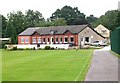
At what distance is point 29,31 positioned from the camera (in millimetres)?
81688

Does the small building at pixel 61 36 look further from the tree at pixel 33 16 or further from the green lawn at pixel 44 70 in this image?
the green lawn at pixel 44 70

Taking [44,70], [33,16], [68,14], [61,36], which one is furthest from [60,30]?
[68,14]

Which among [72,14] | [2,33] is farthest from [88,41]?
[72,14]

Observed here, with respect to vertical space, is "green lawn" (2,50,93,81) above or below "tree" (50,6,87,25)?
below

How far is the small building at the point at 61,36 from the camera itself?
7500 centimetres

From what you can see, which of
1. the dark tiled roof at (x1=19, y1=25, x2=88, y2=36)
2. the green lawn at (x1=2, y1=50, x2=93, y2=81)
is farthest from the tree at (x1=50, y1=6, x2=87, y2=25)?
the green lawn at (x1=2, y1=50, x2=93, y2=81)

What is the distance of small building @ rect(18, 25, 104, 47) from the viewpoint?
75000mm

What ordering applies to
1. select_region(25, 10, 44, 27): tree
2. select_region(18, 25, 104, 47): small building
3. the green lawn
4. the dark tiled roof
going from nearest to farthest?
the green lawn, select_region(18, 25, 104, 47): small building, the dark tiled roof, select_region(25, 10, 44, 27): tree

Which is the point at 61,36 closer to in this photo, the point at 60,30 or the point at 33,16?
the point at 60,30

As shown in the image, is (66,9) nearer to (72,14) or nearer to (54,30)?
(72,14)

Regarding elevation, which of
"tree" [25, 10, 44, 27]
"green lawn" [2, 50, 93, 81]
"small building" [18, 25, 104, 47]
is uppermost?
"tree" [25, 10, 44, 27]

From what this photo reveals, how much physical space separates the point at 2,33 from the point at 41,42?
21.8 m

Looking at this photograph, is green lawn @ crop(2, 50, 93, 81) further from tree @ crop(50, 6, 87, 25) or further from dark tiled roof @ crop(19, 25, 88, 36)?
tree @ crop(50, 6, 87, 25)

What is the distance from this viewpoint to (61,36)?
76.4 metres
